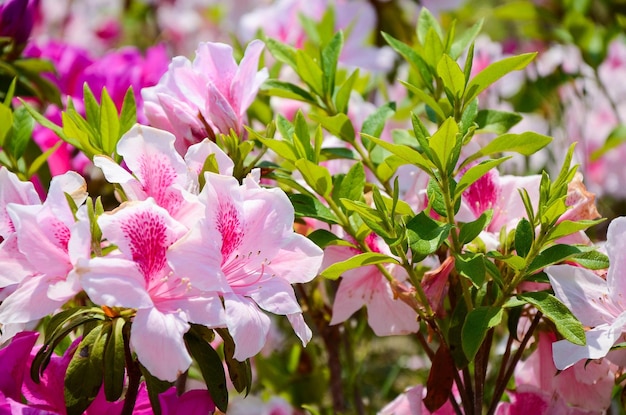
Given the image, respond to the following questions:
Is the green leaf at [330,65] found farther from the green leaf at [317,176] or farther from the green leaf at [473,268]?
the green leaf at [473,268]

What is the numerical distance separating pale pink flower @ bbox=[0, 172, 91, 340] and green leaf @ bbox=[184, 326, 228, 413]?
0.10 meters

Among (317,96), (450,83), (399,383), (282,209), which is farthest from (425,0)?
(282,209)

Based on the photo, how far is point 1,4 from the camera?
113 centimetres

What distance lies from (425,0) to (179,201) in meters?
1.30

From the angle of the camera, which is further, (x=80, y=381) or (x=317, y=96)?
(x=317, y=96)

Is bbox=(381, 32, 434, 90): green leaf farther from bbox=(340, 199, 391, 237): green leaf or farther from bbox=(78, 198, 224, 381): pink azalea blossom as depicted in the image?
bbox=(78, 198, 224, 381): pink azalea blossom

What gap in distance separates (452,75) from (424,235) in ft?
0.54

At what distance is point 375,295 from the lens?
0.88 m

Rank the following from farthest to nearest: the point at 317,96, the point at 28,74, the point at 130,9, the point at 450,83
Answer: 1. the point at 130,9
2. the point at 28,74
3. the point at 317,96
4. the point at 450,83

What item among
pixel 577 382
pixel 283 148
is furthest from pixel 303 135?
pixel 577 382

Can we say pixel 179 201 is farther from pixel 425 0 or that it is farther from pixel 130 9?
pixel 130 9

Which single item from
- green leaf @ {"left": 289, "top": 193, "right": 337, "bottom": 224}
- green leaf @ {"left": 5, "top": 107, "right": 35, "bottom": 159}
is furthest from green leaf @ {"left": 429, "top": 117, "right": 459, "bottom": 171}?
green leaf @ {"left": 5, "top": 107, "right": 35, "bottom": 159}

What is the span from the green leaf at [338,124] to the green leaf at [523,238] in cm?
21

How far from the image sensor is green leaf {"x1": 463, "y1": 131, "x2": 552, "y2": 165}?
2.66ft
